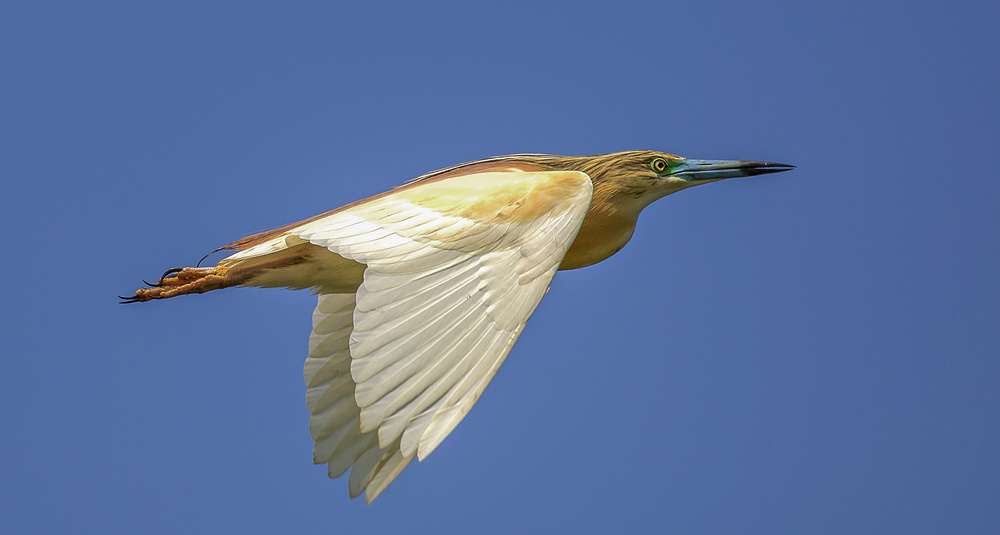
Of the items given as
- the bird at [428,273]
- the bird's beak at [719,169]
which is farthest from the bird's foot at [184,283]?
the bird's beak at [719,169]

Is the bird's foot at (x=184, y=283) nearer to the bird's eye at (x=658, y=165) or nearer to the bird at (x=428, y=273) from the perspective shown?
the bird at (x=428, y=273)

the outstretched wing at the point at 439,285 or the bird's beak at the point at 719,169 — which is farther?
the bird's beak at the point at 719,169

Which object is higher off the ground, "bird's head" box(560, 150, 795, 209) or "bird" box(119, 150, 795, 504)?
"bird's head" box(560, 150, 795, 209)

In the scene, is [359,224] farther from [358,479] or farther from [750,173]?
[750,173]

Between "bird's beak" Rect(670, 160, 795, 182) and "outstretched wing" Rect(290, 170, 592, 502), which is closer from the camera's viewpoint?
"outstretched wing" Rect(290, 170, 592, 502)

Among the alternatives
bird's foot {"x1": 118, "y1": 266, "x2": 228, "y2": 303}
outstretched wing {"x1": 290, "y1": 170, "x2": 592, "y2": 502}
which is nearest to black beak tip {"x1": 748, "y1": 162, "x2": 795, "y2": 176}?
outstretched wing {"x1": 290, "y1": 170, "x2": 592, "y2": 502}

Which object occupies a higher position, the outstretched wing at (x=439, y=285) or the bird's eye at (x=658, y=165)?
the bird's eye at (x=658, y=165)

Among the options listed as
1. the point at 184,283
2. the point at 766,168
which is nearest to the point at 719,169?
the point at 766,168

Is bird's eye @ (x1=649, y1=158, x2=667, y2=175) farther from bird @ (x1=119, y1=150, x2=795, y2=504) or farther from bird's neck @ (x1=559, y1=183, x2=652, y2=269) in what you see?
bird's neck @ (x1=559, y1=183, x2=652, y2=269)

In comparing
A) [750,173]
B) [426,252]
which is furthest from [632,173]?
[426,252]
